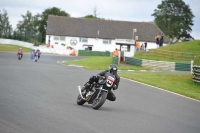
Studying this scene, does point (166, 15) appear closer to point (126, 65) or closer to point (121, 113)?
point (126, 65)

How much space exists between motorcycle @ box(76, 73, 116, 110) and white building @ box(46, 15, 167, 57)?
83583mm

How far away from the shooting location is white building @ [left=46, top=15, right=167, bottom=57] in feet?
328

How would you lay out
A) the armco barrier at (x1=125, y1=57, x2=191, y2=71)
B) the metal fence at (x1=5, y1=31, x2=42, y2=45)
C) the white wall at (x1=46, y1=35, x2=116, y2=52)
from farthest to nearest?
the white wall at (x1=46, y1=35, x2=116, y2=52), the metal fence at (x1=5, y1=31, x2=42, y2=45), the armco barrier at (x1=125, y1=57, x2=191, y2=71)

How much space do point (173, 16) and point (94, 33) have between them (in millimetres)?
29505

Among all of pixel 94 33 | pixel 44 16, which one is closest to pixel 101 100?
pixel 94 33

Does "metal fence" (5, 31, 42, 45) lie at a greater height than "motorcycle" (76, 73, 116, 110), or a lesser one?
greater

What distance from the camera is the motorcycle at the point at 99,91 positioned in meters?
13.9

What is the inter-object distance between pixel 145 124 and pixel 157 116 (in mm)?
1955

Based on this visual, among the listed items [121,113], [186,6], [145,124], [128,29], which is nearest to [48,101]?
[121,113]

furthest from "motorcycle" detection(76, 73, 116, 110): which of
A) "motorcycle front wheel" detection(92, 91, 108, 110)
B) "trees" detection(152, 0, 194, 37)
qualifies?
"trees" detection(152, 0, 194, 37)

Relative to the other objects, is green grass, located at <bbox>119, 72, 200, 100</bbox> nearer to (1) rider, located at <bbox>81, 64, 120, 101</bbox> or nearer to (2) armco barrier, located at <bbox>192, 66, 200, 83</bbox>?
(2) armco barrier, located at <bbox>192, 66, 200, 83</bbox>

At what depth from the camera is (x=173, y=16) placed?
12319 cm

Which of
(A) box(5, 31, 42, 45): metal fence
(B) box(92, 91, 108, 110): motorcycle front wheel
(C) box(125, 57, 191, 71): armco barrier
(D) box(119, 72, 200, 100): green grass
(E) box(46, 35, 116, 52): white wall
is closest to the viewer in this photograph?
(B) box(92, 91, 108, 110): motorcycle front wheel

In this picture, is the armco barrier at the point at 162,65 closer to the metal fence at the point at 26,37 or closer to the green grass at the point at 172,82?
A: the green grass at the point at 172,82
